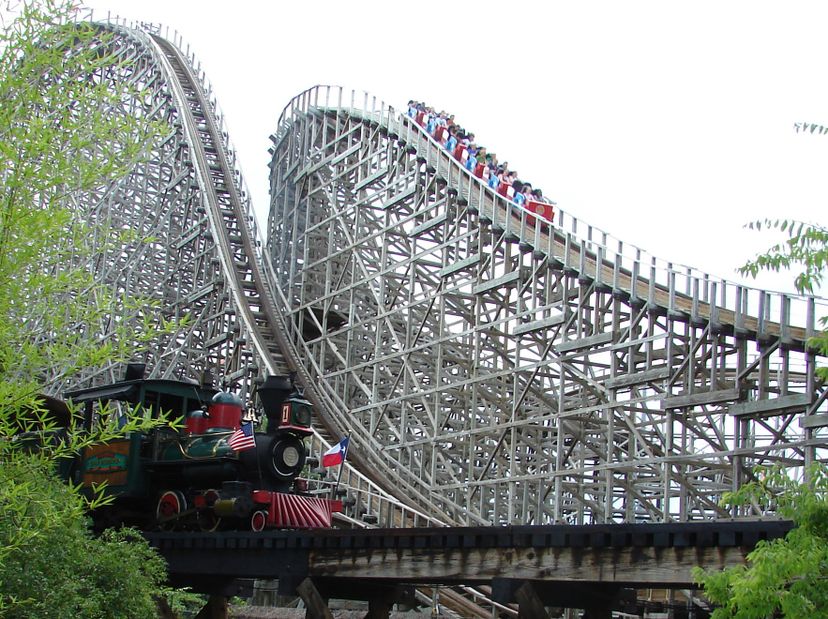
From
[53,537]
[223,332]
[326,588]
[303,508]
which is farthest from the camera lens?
[223,332]

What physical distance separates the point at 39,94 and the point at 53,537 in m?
3.77

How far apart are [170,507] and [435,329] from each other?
34.1ft

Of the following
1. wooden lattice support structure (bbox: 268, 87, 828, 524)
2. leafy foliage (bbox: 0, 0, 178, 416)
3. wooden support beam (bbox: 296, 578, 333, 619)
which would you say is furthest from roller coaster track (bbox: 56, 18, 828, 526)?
leafy foliage (bbox: 0, 0, 178, 416)

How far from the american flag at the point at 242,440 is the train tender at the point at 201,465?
0.07ft

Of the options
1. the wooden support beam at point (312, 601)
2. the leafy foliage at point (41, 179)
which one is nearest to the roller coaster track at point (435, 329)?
the wooden support beam at point (312, 601)

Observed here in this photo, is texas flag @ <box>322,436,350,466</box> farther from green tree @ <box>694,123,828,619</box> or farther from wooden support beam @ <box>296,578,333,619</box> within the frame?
green tree @ <box>694,123,828,619</box>

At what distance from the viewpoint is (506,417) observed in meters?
21.0

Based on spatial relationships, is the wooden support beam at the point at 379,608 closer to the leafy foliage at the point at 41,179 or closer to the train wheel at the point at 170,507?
the train wheel at the point at 170,507

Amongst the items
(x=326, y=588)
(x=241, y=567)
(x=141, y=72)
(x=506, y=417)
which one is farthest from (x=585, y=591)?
(x=141, y=72)

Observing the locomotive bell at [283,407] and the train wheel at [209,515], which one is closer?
the train wheel at [209,515]

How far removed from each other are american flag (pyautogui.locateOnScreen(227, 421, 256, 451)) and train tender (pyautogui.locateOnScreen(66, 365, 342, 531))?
0.07 feet

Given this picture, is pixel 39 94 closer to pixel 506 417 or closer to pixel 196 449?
pixel 196 449

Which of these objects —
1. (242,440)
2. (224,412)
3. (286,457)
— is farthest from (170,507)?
(286,457)

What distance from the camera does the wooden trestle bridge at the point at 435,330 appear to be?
54.5 feet
